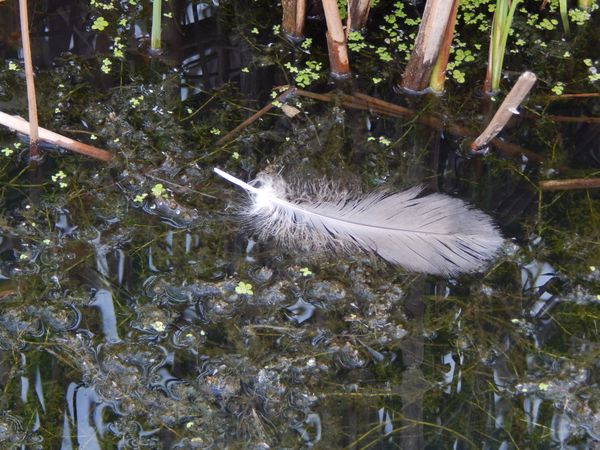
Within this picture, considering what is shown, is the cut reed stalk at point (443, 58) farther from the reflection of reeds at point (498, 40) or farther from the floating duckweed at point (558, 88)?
the floating duckweed at point (558, 88)

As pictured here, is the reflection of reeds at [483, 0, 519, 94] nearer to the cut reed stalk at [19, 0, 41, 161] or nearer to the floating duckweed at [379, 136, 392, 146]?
the floating duckweed at [379, 136, 392, 146]

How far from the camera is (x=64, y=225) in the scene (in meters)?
2.99

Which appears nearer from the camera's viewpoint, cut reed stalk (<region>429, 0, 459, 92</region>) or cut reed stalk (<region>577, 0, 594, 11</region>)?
cut reed stalk (<region>429, 0, 459, 92</region>)

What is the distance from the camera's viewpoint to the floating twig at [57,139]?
301 cm

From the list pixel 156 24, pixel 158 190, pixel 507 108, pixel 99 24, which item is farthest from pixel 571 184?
pixel 99 24

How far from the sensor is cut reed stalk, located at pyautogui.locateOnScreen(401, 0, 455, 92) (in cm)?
302

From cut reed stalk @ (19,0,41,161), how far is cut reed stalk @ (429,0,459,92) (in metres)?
1.79

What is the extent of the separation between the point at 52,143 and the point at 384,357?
183 centimetres

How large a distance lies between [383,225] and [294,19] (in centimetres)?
142

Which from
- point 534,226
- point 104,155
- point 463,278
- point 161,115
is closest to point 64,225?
point 104,155

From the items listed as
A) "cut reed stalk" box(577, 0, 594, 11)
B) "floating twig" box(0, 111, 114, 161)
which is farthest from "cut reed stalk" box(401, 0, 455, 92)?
"floating twig" box(0, 111, 114, 161)

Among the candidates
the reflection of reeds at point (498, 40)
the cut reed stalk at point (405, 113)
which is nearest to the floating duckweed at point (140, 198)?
the cut reed stalk at point (405, 113)

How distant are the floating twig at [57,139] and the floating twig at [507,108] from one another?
1794 millimetres

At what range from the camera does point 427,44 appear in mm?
3178
